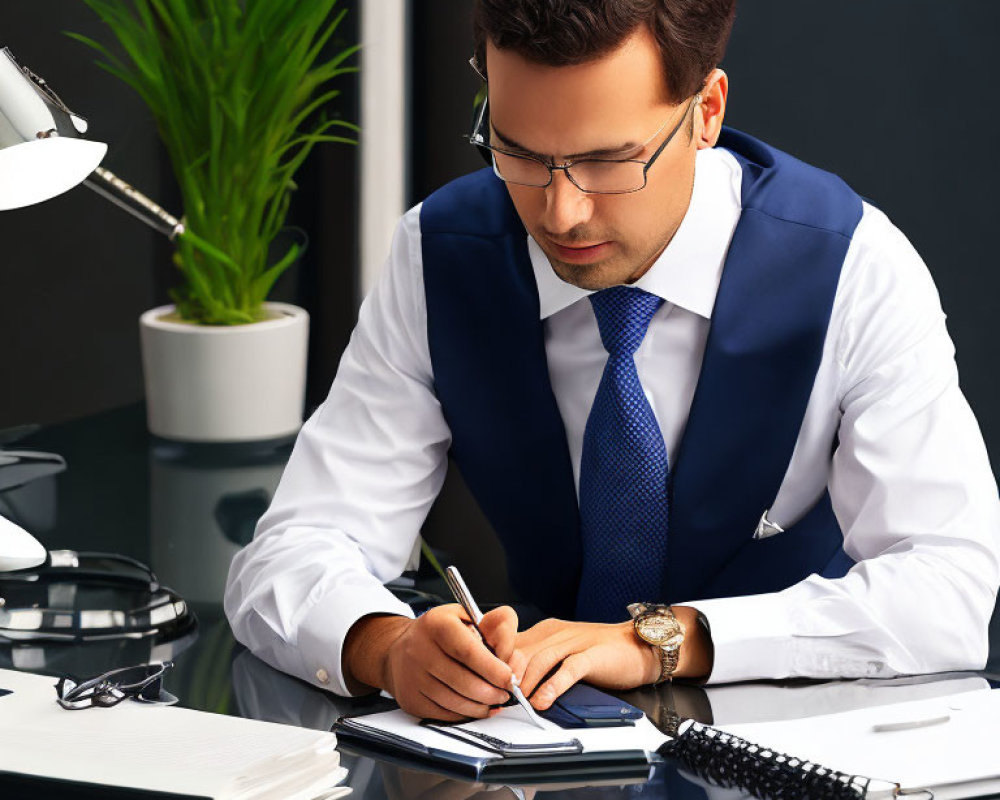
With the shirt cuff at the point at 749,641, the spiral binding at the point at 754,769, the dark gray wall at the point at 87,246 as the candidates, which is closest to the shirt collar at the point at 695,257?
the shirt cuff at the point at 749,641

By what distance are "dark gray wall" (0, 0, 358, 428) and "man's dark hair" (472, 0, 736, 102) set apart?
6.24 ft

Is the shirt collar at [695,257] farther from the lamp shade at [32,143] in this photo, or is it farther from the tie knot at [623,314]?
the lamp shade at [32,143]

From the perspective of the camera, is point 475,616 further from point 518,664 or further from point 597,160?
point 597,160

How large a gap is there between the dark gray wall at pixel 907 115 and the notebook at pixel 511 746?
5.48ft

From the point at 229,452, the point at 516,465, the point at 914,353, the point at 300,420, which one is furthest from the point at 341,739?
the point at 300,420

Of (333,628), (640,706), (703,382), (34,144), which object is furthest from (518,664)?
(34,144)

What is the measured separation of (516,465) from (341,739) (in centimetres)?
61

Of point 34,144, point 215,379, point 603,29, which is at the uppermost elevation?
point 603,29

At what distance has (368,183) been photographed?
369cm

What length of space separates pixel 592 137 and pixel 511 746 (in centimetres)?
64

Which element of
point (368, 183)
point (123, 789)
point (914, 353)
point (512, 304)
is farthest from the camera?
point (368, 183)

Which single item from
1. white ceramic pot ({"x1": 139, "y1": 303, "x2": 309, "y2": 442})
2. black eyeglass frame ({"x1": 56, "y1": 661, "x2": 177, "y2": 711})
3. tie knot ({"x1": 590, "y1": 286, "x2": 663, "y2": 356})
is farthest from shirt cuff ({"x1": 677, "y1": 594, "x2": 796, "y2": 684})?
white ceramic pot ({"x1": 139, "y1": 303, "x2": 309, "y2": 442})

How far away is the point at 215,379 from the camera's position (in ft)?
10.3

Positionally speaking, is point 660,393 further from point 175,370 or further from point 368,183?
point 368,183
